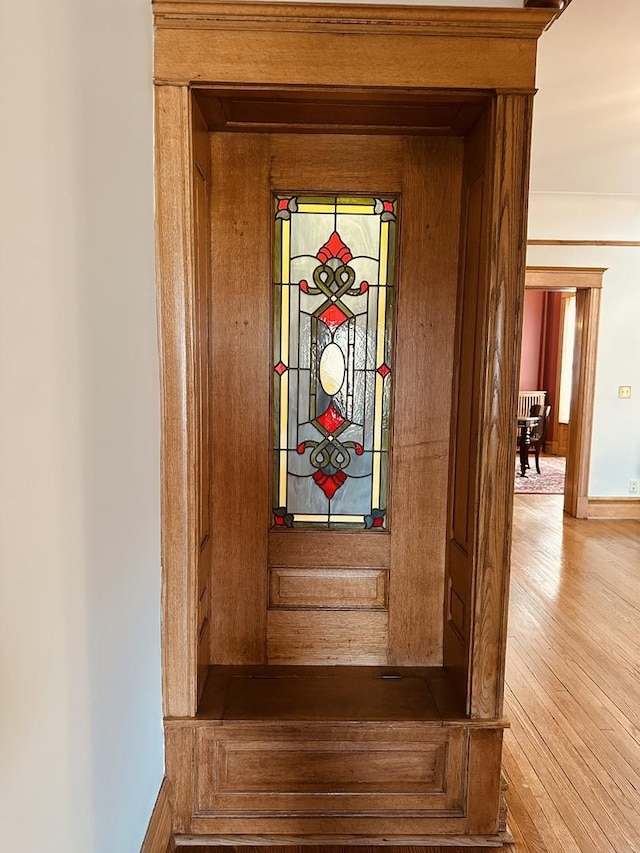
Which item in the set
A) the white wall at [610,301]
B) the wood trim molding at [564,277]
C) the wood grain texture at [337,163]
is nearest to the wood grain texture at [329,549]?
the wood grain texture at [337,163]

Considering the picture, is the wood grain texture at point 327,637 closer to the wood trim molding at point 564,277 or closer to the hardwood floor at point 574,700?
the hardwood floor at point 574,700

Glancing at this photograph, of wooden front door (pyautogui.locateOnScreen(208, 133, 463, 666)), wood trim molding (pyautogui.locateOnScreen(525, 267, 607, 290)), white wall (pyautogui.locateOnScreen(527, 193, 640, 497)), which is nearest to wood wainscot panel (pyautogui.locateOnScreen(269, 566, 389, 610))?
wooden front door (pyautogui.locateOnScreen(208, 133, 463, 666))

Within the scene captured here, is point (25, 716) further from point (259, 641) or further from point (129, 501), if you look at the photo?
point (259, 641)

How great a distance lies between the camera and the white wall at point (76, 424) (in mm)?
899

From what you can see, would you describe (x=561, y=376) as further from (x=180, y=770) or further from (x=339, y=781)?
(x=180, y=770)

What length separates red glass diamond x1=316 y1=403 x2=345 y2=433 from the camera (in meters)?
2.13

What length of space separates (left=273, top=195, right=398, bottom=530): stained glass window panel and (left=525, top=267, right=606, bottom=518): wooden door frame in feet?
13.0

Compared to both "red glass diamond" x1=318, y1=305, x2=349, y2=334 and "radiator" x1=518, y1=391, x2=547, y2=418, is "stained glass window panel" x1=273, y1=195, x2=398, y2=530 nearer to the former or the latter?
"red glass diamond" x1=318, y1=305, x2=349, y2=334

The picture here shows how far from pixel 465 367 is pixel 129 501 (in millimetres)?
1141

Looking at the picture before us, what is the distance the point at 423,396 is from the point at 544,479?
671 cm

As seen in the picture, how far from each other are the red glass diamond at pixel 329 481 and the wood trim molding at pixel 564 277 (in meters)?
4.13

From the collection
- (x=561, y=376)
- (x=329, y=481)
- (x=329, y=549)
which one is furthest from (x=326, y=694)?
(x=561, y=376)

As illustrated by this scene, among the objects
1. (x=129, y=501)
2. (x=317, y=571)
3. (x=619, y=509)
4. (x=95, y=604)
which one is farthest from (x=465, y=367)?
(x=619, y=509)

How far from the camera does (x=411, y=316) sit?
209 centimetres
